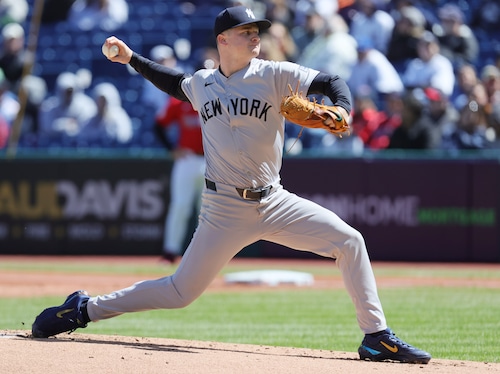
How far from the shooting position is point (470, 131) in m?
13.9

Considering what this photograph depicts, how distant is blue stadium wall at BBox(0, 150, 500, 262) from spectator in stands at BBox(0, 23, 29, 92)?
322 cm

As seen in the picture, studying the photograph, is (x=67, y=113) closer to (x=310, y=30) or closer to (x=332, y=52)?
(x=310, y=30)

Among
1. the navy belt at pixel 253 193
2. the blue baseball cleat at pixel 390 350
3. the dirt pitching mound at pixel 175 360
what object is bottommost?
→ the dirt pitching mound at pixel 175 360

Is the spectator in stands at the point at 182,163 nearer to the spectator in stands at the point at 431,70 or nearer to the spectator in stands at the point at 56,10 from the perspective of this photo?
the spectator in stands at the point at 431,70

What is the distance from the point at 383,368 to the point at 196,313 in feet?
12.9

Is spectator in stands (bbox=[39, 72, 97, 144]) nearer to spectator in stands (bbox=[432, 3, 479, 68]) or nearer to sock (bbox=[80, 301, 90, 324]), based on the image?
spectator in stands (bbox=[432, 3, 479, 68])

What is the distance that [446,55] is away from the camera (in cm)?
1555

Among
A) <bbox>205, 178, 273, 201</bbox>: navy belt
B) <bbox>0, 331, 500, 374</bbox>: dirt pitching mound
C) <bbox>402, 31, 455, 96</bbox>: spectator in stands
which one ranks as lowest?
<bbox>0, 331, 500, 374</bbox>: dirt pitching mound

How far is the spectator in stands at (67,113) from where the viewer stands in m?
16.4

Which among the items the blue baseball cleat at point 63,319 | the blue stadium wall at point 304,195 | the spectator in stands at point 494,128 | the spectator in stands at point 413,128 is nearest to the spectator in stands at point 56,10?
the blue stadium wall at point 304,195

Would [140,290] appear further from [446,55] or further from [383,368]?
[446,55]

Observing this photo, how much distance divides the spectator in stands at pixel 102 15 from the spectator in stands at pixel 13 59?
122 cm

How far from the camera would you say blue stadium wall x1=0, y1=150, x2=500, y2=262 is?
1413 cm

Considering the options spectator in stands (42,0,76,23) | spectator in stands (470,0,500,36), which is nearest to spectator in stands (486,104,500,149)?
spectator in stands (470,0,500,36)
